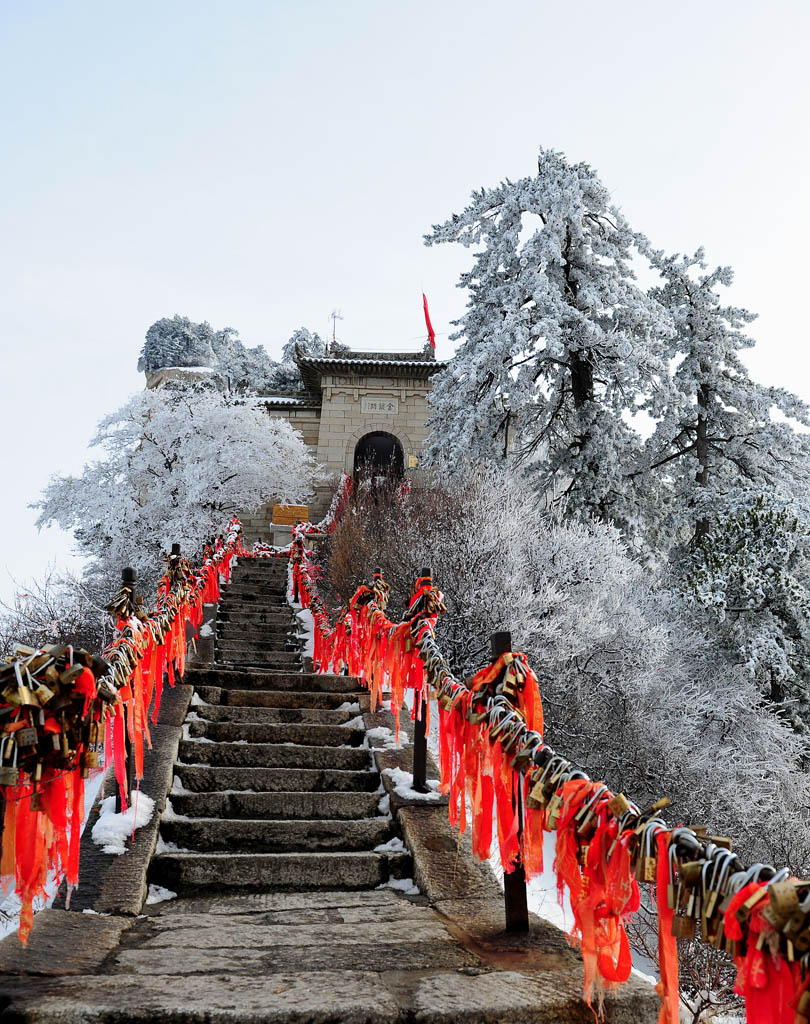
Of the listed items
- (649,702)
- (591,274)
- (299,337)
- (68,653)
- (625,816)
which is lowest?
(649,702)

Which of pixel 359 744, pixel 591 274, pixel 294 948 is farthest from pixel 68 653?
pixel 591 274

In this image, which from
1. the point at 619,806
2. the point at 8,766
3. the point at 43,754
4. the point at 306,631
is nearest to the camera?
the point at 619,806

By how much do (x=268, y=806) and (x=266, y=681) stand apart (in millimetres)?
2870

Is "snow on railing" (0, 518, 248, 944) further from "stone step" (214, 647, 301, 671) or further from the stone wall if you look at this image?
the stone wall

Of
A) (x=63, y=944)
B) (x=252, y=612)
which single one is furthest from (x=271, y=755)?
(x=252, y=612)

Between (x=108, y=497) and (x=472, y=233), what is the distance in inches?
456

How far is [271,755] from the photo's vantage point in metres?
6.16

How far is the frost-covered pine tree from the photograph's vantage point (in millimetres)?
14820

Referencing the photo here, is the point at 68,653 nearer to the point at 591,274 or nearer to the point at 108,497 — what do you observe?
the point at 591,274

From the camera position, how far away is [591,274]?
15758mm

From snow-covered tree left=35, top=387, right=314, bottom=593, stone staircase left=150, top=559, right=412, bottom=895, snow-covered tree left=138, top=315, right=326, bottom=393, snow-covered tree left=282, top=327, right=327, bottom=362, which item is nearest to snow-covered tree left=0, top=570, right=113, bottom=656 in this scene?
snow-covered tree left=35, top=387, right=314, bottom=593

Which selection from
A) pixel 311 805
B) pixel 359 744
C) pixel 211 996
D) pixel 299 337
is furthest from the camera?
pixel 299 337

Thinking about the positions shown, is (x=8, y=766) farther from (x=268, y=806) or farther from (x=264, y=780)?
(x=264, y=780)

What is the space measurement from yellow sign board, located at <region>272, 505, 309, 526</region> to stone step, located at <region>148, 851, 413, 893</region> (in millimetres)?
22436
